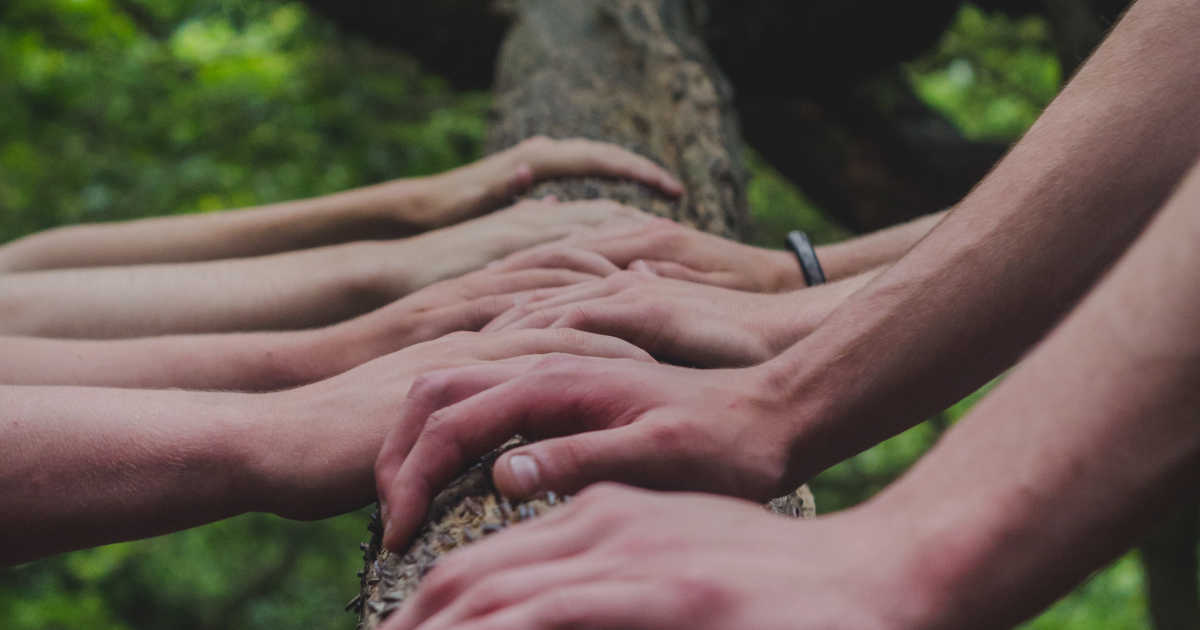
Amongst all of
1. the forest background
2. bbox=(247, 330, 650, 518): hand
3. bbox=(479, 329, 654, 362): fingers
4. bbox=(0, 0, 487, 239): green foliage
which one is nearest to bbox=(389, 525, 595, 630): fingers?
bbox=(247, 330, 650, 518): hand

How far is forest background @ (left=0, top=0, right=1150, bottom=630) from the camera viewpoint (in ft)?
13.4

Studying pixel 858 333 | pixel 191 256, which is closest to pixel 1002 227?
pixel 858 333

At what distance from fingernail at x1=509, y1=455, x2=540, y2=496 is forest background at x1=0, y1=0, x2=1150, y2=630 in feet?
9.59

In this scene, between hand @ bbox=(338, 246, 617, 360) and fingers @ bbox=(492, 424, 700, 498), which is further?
hand @ bbox=(338, 246, 617, 360)

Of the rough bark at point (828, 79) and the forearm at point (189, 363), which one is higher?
the rough bark at point (828, 79)

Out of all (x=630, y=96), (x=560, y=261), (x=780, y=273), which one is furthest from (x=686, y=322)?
(x=630, y=96)

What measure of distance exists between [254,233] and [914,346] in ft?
6.80

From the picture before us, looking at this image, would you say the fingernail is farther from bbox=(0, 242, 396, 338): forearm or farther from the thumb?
bbox=(0, 242, 396, 338): forearm

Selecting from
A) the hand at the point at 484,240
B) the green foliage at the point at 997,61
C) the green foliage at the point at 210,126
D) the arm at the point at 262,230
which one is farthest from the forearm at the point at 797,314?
the green foliage at the point at 997,61

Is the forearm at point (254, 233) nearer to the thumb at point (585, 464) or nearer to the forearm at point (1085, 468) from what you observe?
the thumb at point (585, 464)

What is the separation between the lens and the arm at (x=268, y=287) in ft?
7.32

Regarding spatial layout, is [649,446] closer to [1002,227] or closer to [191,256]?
[1002,227]

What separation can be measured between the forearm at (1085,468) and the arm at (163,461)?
852 mm

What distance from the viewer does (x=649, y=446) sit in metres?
1.06
